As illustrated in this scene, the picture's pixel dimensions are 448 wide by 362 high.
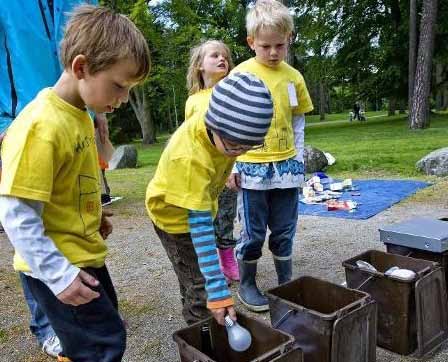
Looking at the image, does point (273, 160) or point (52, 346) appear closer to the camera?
point (52, 346)

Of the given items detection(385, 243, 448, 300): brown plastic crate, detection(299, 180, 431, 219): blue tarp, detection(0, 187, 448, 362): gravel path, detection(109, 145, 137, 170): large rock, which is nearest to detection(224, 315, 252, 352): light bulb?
detection(0, 187, 448, 362): gravel path

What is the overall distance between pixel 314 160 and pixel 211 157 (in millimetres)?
6613

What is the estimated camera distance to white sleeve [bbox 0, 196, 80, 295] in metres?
1.46

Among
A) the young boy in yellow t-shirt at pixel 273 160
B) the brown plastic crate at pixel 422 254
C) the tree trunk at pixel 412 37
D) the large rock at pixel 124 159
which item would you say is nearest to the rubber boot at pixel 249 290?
the young boy in yellow t-shirt at pixel 273 160

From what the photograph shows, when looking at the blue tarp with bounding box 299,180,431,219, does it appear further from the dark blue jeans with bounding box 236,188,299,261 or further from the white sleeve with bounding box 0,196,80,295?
the white sleeve with bounding box 0,196,80,295

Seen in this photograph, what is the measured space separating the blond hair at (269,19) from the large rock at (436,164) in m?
5.06

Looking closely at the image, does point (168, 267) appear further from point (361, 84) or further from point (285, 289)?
point (361, 84)

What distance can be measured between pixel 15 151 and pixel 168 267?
2575 millimetres

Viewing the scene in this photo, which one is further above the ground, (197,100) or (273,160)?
(197,100)

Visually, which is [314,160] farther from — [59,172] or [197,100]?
[59,172]

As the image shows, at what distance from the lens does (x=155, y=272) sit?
12.6 feet

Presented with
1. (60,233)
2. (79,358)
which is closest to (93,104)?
(60,233)

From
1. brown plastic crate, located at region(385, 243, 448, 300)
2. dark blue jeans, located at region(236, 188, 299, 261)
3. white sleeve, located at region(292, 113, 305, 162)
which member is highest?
white sleeve, located at region(292, 113, 305, 162)

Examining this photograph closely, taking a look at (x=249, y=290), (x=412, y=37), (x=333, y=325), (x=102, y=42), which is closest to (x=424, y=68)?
(x=412, y=37)
